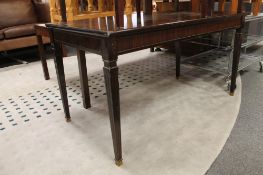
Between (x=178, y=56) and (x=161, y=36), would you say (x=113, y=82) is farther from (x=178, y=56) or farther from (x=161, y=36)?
(x=178, y=56)

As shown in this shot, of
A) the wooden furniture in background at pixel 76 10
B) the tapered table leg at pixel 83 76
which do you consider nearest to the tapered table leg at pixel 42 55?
the wooden furniture in background at pixel 76 10

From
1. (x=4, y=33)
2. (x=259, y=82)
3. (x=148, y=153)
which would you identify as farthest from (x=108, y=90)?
(x=4, y=33)

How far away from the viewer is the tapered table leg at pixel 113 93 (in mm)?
906

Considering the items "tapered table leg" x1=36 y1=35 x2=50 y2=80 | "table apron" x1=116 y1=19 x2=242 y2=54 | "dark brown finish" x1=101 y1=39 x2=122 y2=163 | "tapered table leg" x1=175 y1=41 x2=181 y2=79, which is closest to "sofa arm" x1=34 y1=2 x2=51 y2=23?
"tapered table leg" x1=36 y1=35 x2=50 y2=80

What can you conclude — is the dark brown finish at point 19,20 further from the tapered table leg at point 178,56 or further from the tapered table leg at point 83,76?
the tapered table leg at point 178,56

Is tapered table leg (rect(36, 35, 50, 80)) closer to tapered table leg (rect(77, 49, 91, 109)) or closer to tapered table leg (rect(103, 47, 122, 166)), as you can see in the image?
tapered table leg (rect(77, 49, 91, 109))

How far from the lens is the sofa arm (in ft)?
10.2

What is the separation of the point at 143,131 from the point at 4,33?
6.76 feet

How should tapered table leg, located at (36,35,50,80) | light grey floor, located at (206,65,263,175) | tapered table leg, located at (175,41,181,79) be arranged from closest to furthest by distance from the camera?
light grey floor, located at (206,65,263,175)
tapered table leg, located at (175,41,181,79)
tapered table leg, located at (36,35,50,80)

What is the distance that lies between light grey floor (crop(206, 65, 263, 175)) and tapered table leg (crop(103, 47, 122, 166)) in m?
0.41

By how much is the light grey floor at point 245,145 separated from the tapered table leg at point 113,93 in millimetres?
414

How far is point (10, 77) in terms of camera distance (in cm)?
228

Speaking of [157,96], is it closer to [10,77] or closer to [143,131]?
[143,131]

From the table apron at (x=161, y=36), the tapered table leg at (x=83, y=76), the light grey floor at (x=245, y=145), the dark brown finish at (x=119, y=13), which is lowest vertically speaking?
the light grey floor at (x=245, y=145)
